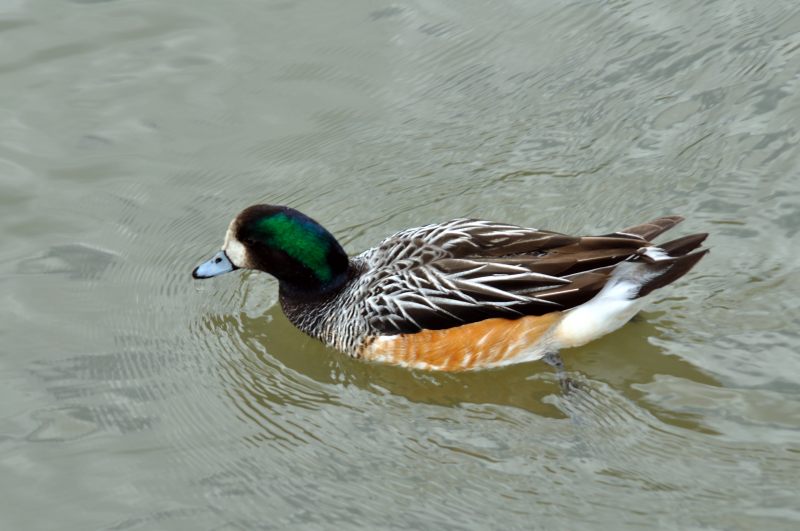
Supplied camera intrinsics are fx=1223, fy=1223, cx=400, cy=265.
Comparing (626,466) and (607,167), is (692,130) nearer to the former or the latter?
(607,167)

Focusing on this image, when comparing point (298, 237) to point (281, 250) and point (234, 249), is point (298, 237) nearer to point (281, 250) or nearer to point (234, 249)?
point (281, 250)

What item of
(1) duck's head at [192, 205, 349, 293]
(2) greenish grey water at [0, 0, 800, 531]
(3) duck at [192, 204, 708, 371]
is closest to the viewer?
(2) greenish grey water at [0, 0, 800, 531]

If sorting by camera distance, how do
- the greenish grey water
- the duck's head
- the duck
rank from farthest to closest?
the duck's head < the duck < the greenish grey water

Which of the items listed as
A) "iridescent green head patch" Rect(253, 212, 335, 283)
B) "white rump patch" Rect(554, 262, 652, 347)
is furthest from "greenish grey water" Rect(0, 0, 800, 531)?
"iridescent green head patch" Rect(253, 212, 335, 283)

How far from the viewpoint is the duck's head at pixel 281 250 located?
878 cm

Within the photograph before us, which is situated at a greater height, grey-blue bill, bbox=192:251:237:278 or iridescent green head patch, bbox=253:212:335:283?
iridescent green head patch, bbox=253:212:335:283

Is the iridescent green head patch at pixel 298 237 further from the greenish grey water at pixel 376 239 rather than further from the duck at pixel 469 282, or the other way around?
the greenish grey water at pixel 376 239

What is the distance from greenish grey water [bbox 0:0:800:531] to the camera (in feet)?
24.5

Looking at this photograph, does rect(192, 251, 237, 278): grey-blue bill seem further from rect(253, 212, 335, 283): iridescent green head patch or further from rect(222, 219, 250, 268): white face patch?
rect(253, 212, 335, 283): iridescent green head patch

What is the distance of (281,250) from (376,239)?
1.15 meters

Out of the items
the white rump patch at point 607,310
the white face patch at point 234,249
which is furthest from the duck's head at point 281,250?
the white rump patch at point 607,310

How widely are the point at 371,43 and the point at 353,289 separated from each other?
334cm

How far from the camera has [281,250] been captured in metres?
8.90

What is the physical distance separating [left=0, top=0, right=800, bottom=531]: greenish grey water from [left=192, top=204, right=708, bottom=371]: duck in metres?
0.23
